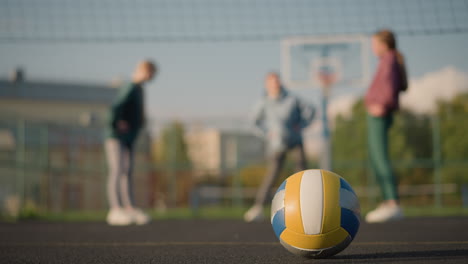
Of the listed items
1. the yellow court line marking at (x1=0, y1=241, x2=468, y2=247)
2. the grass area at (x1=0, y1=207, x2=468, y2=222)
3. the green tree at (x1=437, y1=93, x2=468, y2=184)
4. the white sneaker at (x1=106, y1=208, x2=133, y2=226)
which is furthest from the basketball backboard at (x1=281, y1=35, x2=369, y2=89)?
the yellow court line marking at (x1=0, y1=241, x2=468, y2=247)

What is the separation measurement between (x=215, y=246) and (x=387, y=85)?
9.68ft

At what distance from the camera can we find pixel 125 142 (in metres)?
6.98

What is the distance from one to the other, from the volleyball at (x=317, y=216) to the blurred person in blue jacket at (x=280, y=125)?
366cm

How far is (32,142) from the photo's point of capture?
14.4 meters

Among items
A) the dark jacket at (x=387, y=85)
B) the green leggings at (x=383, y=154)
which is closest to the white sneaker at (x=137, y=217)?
the green leggings at (x=383, y=154)

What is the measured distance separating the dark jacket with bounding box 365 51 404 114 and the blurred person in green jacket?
8.37 ft

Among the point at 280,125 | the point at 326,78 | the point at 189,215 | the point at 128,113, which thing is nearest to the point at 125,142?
the point at 128,113

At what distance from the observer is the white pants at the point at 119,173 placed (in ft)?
22.6

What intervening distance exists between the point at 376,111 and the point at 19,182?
9212 mm

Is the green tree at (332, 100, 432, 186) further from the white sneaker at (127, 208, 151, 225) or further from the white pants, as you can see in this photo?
the white pants

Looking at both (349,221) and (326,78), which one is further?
(326,78)

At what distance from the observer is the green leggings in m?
6.20

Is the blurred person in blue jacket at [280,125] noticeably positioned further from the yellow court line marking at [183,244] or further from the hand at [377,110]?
the yellow court line marking at [183,244]

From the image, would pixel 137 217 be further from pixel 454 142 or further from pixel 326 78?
pixel 454 142
